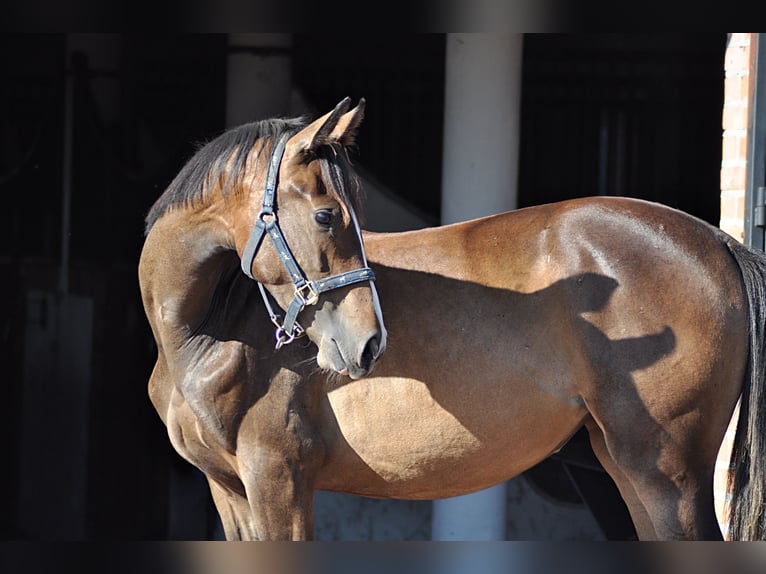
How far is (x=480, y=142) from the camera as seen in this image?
14.1 ft

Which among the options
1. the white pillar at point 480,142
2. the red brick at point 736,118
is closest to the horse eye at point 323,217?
the red brick at point 736,118

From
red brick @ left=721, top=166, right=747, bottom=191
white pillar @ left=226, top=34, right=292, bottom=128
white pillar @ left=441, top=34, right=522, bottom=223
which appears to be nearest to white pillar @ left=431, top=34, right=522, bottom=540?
white pillar @ left=441, top=34, right=522, bottom=223

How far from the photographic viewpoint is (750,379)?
2.49 metres

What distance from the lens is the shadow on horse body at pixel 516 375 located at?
8.06 ft

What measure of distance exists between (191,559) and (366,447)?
0.94m

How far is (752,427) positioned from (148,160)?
12.7ft

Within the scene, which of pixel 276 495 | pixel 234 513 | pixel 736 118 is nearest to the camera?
pixel 276 495

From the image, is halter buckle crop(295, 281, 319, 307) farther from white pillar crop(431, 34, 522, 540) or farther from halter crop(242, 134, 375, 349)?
white pillar crop(431, 34, 522, 540)

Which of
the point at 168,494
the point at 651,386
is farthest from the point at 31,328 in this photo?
the point at 651,386

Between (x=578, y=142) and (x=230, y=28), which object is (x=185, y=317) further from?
(x=578, y=142)

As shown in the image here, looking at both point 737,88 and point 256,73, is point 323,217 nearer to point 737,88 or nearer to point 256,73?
point 737,88

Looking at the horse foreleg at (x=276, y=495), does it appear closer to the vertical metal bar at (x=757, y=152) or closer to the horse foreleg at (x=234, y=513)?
the horse foreleg at (x=234, y=513)

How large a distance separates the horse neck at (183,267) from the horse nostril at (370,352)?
1.55 feet

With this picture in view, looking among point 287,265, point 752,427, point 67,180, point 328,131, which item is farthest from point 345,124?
point 67,180
